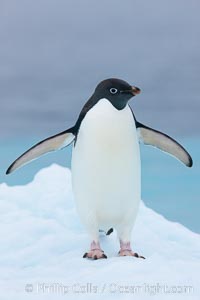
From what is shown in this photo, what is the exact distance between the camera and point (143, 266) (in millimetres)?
2367

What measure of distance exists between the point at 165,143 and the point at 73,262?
63cm

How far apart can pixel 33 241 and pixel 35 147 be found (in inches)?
25.8

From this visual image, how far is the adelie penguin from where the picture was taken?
253 cm

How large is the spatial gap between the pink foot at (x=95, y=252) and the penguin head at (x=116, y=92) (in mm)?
531

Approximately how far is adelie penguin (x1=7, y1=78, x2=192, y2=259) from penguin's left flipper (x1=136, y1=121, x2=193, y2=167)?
13 centimetres

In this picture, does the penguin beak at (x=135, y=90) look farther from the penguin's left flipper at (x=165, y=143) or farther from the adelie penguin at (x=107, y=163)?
the penguin's left flipper at (x=165, y=143)

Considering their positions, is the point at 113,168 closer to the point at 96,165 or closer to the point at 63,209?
the point at 96,165

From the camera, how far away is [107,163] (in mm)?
2533

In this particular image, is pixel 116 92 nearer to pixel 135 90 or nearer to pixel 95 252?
pixel 135 90

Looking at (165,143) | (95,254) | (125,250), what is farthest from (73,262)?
(165,143)

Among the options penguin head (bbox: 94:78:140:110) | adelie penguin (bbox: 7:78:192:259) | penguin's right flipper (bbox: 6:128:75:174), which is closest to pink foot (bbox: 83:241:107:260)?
adelie penguin (bbox: 7:78:192:259)

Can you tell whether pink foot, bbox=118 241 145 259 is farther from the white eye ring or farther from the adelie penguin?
the white eye ring

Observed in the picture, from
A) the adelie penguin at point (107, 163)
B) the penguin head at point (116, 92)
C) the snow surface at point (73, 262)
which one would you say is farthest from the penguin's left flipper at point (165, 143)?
the snow surface at point (73, 262)

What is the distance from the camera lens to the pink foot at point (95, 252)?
2572 mm
